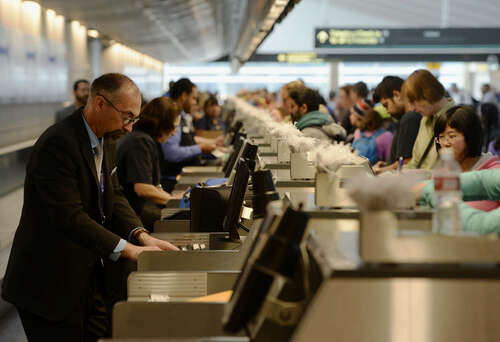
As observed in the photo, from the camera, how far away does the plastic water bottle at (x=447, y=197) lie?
178 centimetres

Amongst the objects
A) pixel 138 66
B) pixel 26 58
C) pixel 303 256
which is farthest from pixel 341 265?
pixel 138 66

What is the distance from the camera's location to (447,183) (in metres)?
1.81

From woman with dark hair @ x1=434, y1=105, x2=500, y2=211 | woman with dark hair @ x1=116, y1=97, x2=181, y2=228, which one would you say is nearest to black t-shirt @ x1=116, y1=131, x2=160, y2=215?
woman with dark hair @ x1=116, y1=97, x2=181, y2=228

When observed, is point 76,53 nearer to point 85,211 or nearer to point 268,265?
point 85,211

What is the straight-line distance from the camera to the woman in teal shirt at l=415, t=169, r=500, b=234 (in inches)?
82.0

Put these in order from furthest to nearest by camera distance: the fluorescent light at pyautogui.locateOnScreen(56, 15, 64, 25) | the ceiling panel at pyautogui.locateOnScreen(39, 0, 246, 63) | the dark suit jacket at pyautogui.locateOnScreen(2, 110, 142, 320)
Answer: the fluorescent light at pyautogui.locateOnScreen(56, 15, 64, 25) < the ceiling panel at pyautogui.locateOnScreen(39, 0, 246, 63) < the dark suit jacket at pyautogui.locateOnScreen(2, 110, 142, 320)

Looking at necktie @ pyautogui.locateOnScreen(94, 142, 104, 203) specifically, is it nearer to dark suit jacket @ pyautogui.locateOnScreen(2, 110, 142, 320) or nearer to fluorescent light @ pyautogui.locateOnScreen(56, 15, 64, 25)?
dark suit jacket @ pyautogui.locateOnScreen(2, 110, 142, 320)

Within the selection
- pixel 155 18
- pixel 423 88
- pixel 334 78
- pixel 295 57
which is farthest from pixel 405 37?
pixel 423 88

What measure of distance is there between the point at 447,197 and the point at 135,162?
377cm

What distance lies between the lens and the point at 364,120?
703 centimetres

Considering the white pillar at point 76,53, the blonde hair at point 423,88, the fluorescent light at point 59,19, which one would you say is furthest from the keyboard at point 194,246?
the white pillar at point 76,53

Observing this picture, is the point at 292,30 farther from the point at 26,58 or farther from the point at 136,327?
the point at 136,327

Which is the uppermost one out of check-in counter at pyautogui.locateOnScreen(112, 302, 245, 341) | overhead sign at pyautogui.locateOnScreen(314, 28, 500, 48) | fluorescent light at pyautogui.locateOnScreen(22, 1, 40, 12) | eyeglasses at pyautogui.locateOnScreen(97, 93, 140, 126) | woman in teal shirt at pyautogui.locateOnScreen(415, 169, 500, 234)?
fluorescent light at pyautogui.locateOnScreen(22, 1, 40, 12)

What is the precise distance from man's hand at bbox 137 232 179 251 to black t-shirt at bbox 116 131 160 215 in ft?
6.39
